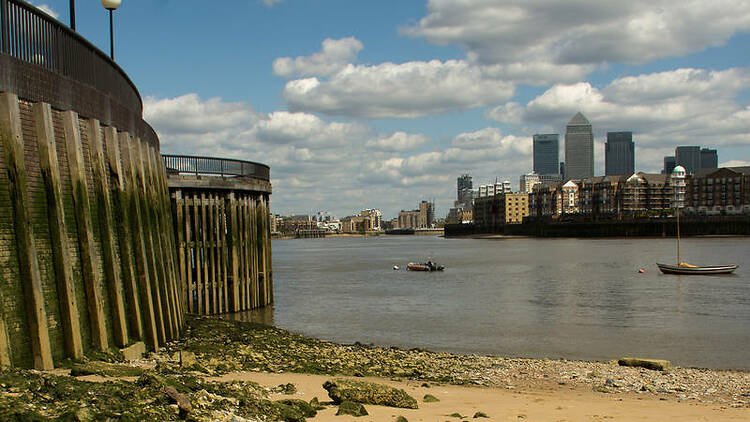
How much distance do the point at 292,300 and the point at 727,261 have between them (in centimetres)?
7062

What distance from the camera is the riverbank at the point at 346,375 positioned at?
1011 centimetres

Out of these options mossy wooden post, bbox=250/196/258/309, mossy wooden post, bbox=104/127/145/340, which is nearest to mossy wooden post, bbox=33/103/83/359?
mossy wooden post, bbox=104/127/145/340

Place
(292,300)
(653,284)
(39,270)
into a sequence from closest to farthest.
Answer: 1. (39,270)
2. (292,300)
3. (653,284)

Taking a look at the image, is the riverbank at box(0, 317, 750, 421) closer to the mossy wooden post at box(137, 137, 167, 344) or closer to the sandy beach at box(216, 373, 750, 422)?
the sandy beach at box(216, 373, 750, 422)

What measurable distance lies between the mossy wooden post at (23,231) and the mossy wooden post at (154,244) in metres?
6.50

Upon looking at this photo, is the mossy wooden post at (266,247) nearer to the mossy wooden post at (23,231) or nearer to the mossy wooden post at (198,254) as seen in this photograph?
the mossy wooden post at (198,254)

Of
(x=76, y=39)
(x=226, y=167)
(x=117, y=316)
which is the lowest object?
(x=117, y=316)

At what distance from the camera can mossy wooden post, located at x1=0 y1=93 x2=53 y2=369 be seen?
12.0 m

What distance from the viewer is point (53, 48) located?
14.7m

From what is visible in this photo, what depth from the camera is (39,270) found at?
12648 millimetres

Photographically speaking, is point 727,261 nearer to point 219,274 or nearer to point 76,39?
point 219,274

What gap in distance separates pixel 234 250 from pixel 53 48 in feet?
55.7

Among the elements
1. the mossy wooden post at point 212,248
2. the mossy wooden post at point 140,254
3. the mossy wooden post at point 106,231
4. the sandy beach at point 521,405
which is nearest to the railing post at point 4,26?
the mossy wooden post at point 106,231

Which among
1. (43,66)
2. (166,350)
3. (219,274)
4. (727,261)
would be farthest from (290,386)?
(727,261)
